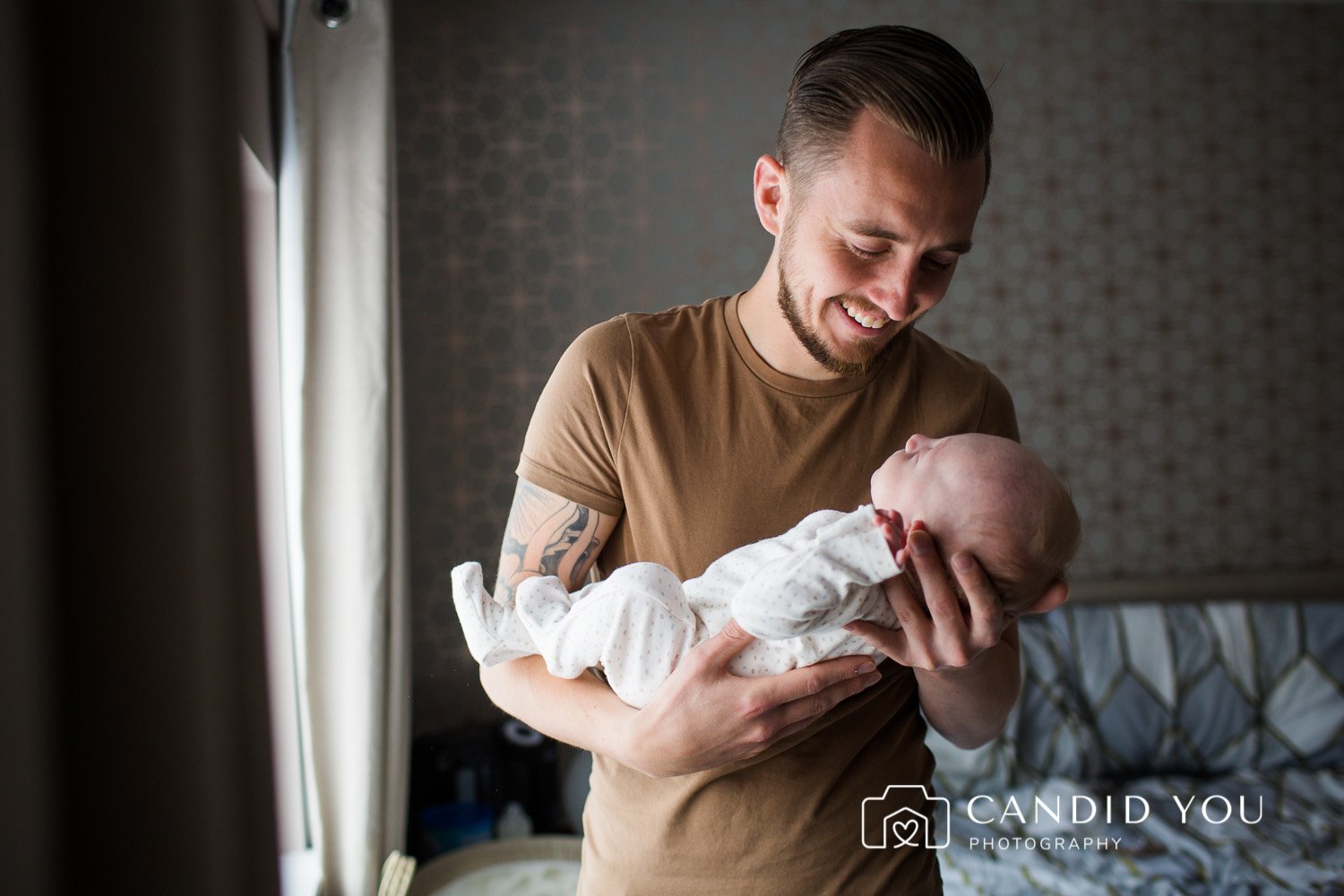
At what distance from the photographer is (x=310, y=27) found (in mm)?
1560

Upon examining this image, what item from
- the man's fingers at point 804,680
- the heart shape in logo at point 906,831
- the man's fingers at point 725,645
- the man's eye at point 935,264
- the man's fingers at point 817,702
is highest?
the man's eye at point 935,264

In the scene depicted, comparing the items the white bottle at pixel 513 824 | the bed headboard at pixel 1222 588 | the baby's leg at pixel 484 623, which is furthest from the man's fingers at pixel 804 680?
the bed headboard at pixel 1222 588

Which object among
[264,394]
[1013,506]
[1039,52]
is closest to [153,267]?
[1013,506]

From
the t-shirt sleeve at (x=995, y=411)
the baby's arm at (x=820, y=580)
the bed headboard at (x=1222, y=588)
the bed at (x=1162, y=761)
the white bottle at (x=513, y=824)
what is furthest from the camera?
the bed headboard at (x=1222, y=588)

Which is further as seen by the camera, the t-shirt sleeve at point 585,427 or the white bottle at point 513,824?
the white bottle at point 513,824

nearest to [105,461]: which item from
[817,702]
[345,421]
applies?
[817,702]

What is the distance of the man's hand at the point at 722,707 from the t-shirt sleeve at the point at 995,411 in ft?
1.02

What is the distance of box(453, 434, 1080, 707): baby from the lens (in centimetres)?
75

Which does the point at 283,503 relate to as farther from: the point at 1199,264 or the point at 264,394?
the point at 1199,264

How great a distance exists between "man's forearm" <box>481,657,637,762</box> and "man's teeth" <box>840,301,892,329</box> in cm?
40

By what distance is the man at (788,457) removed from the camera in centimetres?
76

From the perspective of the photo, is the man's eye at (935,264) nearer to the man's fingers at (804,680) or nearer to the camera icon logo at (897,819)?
the man's fingers at (804,680)

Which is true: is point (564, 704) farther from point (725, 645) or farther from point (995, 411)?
point (995, 411)

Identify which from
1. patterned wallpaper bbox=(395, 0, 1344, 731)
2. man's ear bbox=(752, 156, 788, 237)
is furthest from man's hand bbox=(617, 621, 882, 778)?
patterned wallpaper bbox=(395, 0, 1344, 731)
